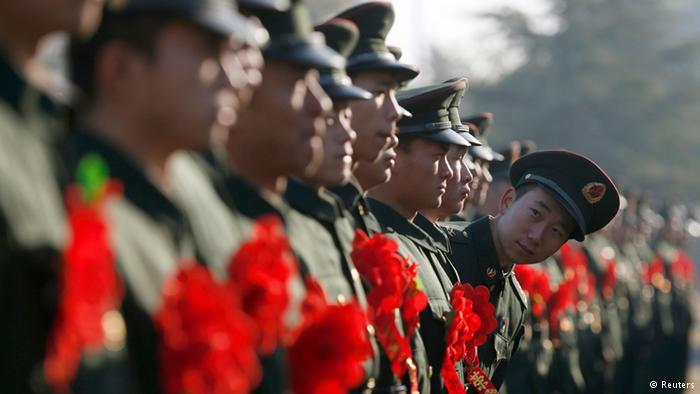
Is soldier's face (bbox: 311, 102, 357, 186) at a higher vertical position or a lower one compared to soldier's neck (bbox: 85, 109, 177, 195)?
lower

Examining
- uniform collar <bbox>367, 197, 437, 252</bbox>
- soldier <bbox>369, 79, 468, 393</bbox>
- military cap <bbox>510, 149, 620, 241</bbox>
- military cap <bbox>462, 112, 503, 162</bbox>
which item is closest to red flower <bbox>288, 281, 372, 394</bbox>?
soldier <bbox>369, 79, 468, 393</bbox>

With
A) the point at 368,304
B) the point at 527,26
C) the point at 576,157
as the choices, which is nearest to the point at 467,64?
the point at 527,26

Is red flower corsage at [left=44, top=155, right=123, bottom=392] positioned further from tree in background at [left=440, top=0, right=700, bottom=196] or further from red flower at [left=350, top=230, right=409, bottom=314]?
→ tree in background at [left=440, top=0, right=700, bottom=196]

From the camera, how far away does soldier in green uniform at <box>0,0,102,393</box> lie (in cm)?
340

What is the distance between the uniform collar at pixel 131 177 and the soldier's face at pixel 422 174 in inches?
134

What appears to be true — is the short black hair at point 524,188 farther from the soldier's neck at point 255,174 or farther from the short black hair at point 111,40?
the short black hair at point 111,40

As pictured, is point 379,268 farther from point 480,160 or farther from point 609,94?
point 609,94

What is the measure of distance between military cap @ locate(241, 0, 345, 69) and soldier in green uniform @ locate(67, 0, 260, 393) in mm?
871

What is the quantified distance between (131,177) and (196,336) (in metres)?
0.44

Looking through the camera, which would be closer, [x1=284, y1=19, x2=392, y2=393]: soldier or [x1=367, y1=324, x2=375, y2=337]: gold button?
[x1=284, y1=19, x2=392, y2=393]: soldier

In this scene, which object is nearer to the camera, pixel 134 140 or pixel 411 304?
pixel 134 140

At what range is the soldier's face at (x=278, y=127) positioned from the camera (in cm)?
500

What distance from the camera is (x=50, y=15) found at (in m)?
3.71

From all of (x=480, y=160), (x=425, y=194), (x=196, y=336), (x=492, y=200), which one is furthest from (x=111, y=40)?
(x=492, y=200)
